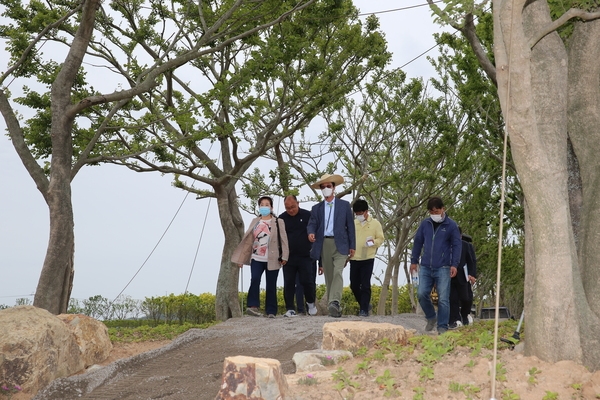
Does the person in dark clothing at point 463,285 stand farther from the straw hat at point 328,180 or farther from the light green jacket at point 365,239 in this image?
the straw hat at point 328,180

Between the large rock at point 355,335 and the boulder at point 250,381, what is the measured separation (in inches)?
87.6

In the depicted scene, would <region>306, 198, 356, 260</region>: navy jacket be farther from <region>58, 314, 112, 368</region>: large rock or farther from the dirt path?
<region>58, 314, 112, 368</region>: large rock

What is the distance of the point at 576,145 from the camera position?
7.86 metres

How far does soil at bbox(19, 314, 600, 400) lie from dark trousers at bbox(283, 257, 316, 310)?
1802 millimetres

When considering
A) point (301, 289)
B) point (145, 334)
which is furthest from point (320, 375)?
point (145, 334)

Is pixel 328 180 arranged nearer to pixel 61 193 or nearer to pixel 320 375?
pixel 61 193

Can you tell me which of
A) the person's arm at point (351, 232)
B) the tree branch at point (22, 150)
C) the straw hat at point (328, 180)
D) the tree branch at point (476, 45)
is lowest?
the person's arm at point (351, 232)

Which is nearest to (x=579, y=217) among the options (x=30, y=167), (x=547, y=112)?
(x=547, y=112)

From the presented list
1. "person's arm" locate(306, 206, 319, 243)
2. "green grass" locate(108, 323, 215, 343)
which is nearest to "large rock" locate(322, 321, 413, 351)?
"person's arm" locate(306, 206, 319, 243)

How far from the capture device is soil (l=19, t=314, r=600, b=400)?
5941 mm

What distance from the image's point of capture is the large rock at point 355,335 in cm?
759

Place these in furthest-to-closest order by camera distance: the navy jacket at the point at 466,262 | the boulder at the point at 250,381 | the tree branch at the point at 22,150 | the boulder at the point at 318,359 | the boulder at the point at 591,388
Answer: the tree branch at the point at 22,150 < the navy jacket at the point at 466,262 < the boulder at the point at 318,359 < the boulder at the point at 591,388 < the boulder at the point at 250,381

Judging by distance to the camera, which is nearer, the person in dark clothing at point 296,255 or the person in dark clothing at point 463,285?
the person in dark clothing at point 463,285

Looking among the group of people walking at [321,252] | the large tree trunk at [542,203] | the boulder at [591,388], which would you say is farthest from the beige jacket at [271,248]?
the boulder at [591,388]
